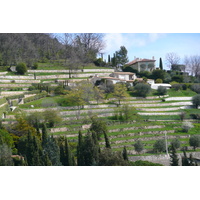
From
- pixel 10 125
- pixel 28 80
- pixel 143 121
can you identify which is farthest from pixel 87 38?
pixel 10 125

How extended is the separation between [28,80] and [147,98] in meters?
11.6

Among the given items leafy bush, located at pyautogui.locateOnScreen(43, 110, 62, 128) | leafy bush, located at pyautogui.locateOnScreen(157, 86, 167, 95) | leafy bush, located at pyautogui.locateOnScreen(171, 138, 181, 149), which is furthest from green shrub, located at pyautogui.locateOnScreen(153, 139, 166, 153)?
leafy bush, located at pyautogui.locateOnScreen(157, 86, 167, 95)

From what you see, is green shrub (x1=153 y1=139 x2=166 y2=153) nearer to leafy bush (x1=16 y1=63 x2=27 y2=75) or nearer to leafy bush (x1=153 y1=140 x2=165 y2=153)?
leafy bush (x1=153 y1=140 x2=165 y2=153)

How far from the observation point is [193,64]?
25.8m

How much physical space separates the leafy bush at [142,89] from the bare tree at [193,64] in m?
4.00

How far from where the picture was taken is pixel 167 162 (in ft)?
55.0

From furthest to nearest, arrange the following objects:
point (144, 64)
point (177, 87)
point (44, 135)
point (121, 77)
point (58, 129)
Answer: point (144, 64) < point (121, 77) < point (177, 87) < point (58, 129) < point (44, 135)

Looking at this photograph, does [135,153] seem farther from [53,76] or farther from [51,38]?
[51,38]

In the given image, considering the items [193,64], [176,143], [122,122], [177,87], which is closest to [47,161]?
[122,122]

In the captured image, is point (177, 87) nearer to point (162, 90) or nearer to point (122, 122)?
point (162, 90)

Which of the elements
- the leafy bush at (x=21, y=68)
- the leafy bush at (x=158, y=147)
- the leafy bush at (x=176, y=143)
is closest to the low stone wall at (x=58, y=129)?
the leafy bush at (x=158, y=147)

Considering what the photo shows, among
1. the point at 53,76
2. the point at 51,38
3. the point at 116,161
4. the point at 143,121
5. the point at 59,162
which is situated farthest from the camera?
the point at 51,38

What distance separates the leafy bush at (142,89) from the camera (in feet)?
84.5

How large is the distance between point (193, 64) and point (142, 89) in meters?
4.97
